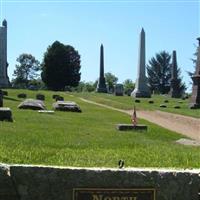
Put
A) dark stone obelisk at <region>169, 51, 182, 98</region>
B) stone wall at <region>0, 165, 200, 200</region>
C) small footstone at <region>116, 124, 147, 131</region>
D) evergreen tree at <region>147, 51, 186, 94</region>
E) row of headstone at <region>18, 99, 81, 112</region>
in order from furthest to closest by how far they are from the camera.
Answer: evergreen tree at <region>147, 51, 186, 94</region> < dark stone obelisk at <region>169, 51, 182, 98</region> < row of headstone at <region>18, 99, 81, 112</region> < small footstone at <region>116, 124, 147, 131</region> < stone wall at <region>0, 165, 200, 200</region>

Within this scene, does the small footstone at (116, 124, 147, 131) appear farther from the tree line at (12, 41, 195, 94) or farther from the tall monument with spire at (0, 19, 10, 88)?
the tree line at (12, 41, 195, 94)

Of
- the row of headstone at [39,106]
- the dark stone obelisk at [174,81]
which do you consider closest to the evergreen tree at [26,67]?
the dark stone obelisk at [174,81]

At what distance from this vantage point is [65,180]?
20.0 feet

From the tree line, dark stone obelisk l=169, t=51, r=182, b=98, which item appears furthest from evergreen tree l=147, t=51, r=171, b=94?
dark stone obelisk l=169, t=51, r=182, b=98

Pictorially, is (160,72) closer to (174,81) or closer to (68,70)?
(68,70)

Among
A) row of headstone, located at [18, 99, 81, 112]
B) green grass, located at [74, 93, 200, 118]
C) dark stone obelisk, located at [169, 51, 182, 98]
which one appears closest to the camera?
row of headstone, located at [18, 99, 81, 112]

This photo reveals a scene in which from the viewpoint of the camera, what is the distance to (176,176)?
20.6ft

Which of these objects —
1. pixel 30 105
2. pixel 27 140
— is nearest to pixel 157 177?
pixel 27 140

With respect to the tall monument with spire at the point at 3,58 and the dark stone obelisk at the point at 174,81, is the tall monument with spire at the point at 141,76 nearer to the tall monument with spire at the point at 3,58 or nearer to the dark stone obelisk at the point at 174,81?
the dark stone obelisk at the point at 174,81

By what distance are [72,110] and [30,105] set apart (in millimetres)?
2150

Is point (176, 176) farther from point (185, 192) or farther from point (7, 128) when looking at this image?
point (7, 128)

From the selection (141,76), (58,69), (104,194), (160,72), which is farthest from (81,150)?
(160,72)

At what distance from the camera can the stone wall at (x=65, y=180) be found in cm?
609

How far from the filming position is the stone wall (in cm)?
609
